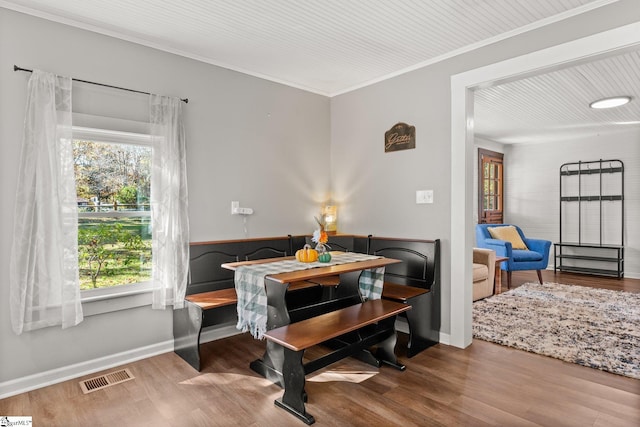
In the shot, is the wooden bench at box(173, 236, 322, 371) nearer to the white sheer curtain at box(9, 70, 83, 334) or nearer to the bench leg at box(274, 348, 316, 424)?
the white sheer curtain at box(9, 70, 83, 334)

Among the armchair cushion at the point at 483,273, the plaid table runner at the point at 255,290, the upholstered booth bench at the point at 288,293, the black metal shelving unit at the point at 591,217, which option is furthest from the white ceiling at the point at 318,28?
the black metal shelving unit at the point at 591,217

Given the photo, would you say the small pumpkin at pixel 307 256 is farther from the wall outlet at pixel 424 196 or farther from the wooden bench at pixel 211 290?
the wall outlet at pixel 424 196

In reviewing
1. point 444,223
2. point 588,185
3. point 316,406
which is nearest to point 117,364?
point 316,406

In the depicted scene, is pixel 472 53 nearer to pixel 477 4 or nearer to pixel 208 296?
pixel 477 4

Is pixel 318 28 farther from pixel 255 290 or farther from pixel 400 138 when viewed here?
pixel 255 290

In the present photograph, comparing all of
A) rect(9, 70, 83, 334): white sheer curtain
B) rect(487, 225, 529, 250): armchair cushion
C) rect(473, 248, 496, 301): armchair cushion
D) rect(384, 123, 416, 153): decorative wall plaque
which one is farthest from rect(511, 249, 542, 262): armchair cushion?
rect(9, 70, 83, 334): white sheer curtain

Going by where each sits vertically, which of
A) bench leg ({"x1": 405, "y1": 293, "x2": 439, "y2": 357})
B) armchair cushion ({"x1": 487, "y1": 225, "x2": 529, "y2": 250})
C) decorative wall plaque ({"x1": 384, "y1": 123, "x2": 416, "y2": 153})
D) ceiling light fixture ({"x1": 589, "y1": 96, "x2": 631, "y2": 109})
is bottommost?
bench leg ({"x1": 405, "y1": 293, "x2": 439, "y2": 357})

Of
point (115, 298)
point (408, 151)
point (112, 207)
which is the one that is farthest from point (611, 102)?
point (115, 298)

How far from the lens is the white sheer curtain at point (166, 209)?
3.10m

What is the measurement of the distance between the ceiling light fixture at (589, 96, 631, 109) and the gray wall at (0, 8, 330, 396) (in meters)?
3.42

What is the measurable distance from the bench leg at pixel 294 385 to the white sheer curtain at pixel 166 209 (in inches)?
50.5

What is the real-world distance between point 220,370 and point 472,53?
11.1 feet

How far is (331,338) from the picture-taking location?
232 cm

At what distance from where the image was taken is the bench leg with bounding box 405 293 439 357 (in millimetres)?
3158
